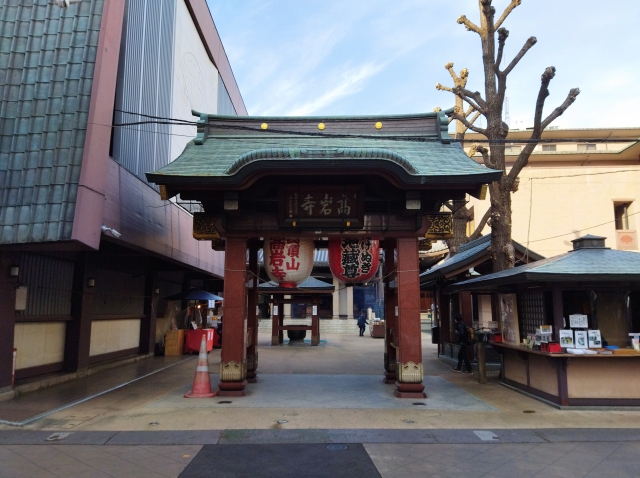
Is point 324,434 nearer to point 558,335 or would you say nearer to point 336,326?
point 558,335

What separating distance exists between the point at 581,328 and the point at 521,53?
733cm

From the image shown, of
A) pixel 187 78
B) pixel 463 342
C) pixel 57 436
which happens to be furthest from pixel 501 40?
pixel 57 436

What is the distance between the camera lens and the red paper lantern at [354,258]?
405 inches

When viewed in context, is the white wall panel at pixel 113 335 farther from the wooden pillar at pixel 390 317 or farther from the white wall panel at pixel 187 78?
the wooden pillar at pixel 390 317

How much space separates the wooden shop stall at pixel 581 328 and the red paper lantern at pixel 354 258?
8.92ft

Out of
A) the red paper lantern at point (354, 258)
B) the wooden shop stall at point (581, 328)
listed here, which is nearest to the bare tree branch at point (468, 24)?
A: the wooden shop stall at point (581, 328)

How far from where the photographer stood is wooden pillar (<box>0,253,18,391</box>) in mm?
9396

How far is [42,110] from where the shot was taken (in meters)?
9.56

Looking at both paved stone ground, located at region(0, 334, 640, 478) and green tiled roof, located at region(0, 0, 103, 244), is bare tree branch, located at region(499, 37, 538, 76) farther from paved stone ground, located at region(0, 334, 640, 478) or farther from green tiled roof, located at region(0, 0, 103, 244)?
green tiled roof, located at region(0, 0, 103, 244)

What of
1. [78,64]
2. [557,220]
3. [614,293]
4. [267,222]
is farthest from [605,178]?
[78,64]

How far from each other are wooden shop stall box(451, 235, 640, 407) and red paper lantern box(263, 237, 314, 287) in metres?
4.26

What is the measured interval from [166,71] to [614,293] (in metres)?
14.9

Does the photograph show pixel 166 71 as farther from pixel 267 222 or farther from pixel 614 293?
pixel 614 293

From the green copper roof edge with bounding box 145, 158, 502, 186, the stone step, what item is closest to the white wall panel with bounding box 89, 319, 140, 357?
the green copper roof edge with bounding box 145, 158, 502, 186
